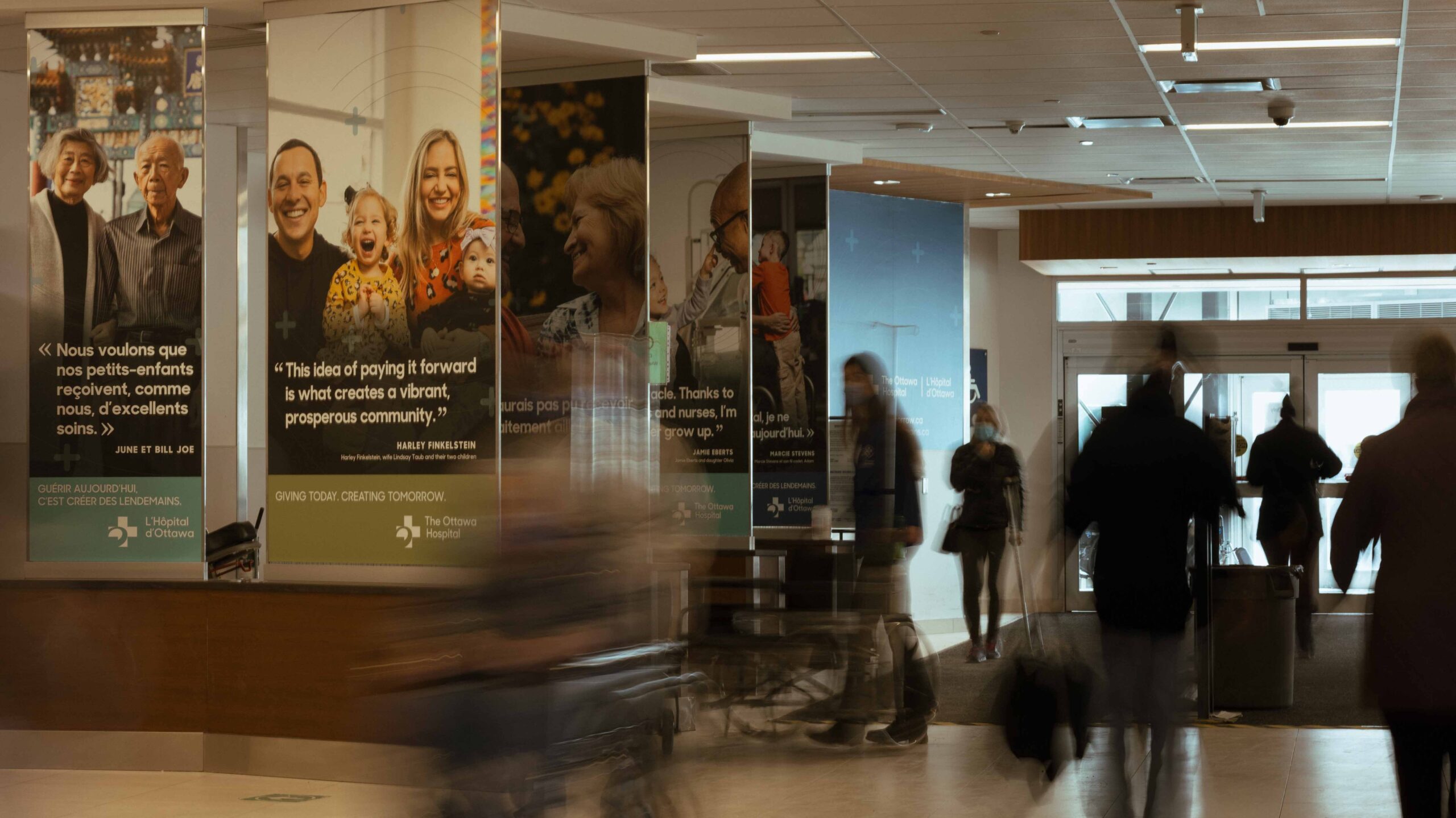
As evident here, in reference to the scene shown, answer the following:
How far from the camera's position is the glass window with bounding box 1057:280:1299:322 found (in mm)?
15930

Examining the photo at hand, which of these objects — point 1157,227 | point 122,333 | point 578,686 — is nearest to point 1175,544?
point 578,686

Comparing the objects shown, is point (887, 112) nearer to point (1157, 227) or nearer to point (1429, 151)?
point (1429, 151)

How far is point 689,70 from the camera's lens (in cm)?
909

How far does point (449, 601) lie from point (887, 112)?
23.8 ft

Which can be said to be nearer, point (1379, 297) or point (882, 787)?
point (882, 787)

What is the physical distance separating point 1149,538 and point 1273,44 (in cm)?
465

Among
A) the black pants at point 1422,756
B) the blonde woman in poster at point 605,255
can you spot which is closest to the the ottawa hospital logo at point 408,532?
the blonde woman in poster at point 605,255

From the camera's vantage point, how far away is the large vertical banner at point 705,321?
997cm

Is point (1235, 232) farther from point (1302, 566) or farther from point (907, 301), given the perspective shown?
point (1302, 566)

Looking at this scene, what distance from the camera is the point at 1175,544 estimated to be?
15.5 ft

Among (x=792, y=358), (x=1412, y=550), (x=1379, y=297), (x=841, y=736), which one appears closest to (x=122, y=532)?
(x=841, y=736)

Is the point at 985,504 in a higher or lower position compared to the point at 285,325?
lower

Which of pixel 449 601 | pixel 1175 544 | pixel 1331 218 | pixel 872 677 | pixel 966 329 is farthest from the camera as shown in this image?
pixel 1331 218

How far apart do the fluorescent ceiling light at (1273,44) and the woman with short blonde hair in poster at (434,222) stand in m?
3.98
